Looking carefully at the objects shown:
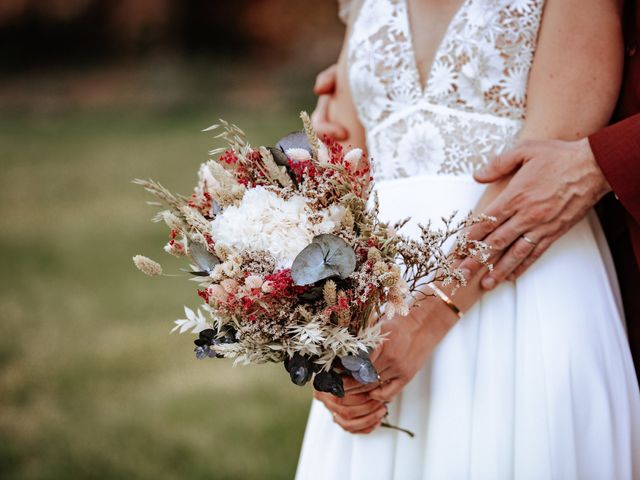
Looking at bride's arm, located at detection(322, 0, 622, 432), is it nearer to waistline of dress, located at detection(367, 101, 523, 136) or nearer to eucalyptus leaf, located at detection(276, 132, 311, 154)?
waistline of dress, located at detection(367, 101, 523, 136)

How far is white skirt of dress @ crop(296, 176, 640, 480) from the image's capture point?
1.65 metres

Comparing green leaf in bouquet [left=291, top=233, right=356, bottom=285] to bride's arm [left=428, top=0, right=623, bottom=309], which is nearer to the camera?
green leaf in bouquet [left=291, top=233, right=356, bottom=285]

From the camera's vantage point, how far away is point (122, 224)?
860cm

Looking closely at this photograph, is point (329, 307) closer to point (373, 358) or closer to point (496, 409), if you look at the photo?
point (373, 358)

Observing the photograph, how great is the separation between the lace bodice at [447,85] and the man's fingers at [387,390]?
595 millimetres

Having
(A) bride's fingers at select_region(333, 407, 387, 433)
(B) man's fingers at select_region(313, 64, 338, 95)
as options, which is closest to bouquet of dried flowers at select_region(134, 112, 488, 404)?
(A) bride's fingers at select_region(333, 407, 387, 433)

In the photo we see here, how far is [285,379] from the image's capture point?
4.79m

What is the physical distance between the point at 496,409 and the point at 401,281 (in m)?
0.52

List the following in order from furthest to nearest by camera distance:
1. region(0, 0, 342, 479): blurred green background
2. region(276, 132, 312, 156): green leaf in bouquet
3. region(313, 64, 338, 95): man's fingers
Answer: region(0, 0, 342, 479): blurred green background → region(313, 64, 338, 95): man's fingers → region(276, 132, 312, 156): green leaf in bouquet

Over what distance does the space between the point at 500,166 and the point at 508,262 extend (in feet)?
0.78

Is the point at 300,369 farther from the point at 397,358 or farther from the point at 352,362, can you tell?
the point at 397,358

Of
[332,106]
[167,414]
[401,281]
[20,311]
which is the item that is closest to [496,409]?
[401,281]

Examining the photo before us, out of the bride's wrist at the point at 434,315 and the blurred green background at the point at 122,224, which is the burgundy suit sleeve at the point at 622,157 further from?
the blurred green background at the point at 122,224

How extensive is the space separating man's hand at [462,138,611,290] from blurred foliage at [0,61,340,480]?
2389 mm
